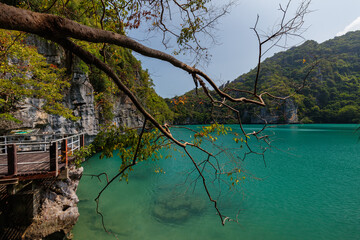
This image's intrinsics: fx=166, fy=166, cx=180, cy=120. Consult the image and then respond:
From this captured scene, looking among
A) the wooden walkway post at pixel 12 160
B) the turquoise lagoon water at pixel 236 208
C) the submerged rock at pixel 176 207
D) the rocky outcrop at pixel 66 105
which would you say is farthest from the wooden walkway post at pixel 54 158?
the submerged rock at pixel 176 207

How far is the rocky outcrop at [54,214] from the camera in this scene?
482 cm

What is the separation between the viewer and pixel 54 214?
17.0ft

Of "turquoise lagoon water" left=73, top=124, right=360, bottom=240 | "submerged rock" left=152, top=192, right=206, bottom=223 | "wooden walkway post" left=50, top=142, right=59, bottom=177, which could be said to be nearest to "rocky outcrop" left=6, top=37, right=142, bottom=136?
"wooden walkway post" left=50, top=142, right=59, bottom=177

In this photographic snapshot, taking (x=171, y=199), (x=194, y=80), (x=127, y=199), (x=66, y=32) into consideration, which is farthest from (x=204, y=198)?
(x=66, y=32)

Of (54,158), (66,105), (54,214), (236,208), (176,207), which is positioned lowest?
(236,208)

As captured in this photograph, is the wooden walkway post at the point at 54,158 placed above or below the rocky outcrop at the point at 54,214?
above

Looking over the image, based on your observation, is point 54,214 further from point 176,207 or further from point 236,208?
point 236,208

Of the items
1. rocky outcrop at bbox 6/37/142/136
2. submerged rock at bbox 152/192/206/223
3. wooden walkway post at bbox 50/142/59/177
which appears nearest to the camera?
wooden walkway post at bbox 50/142/59/177

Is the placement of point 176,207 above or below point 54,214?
below

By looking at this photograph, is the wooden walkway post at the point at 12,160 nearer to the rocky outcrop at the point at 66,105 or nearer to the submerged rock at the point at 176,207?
the rocky outcrop at the point at 66,105

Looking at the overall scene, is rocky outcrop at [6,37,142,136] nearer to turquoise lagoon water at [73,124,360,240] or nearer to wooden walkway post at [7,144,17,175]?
wooden walkway post at [7,144,17,175]

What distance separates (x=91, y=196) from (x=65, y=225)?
152 inches

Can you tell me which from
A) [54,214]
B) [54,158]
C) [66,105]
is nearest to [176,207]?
[54,214]

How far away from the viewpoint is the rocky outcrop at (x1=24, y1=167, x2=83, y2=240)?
482cm
